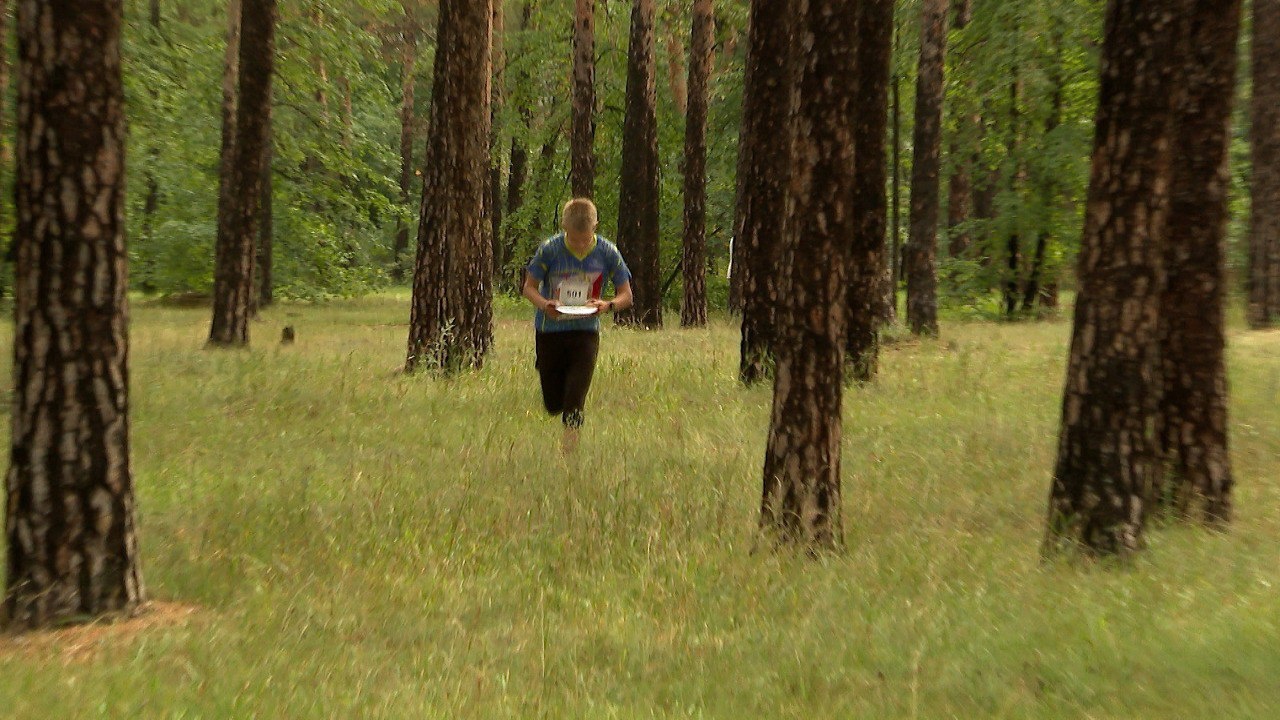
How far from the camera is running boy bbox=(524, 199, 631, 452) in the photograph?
8.07 meters

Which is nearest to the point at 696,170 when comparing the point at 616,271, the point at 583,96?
the point at 583,96

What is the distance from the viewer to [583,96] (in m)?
21.3

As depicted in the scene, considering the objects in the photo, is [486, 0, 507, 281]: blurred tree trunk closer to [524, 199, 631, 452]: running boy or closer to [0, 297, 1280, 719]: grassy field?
[524, 199, 631, 452]: running boy

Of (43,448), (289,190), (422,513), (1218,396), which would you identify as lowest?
(422,513)

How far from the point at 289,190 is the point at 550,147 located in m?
7.09

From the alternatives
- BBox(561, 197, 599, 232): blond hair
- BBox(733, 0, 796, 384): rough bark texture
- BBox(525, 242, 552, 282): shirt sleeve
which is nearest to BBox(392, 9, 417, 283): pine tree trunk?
BBox(733, 0, 796, 384): rough bark texture

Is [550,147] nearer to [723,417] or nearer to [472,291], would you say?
[472,291]

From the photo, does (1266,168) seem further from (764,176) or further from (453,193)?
(453,193)

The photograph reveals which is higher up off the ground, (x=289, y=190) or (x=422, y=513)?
(x=289, y=190)

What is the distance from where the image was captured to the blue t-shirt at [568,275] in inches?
320

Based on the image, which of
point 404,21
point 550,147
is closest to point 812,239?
point 550,147

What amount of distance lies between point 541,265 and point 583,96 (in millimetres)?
13923

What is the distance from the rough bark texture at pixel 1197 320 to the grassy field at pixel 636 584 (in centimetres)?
38

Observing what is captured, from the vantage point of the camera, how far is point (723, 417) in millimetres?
9484
